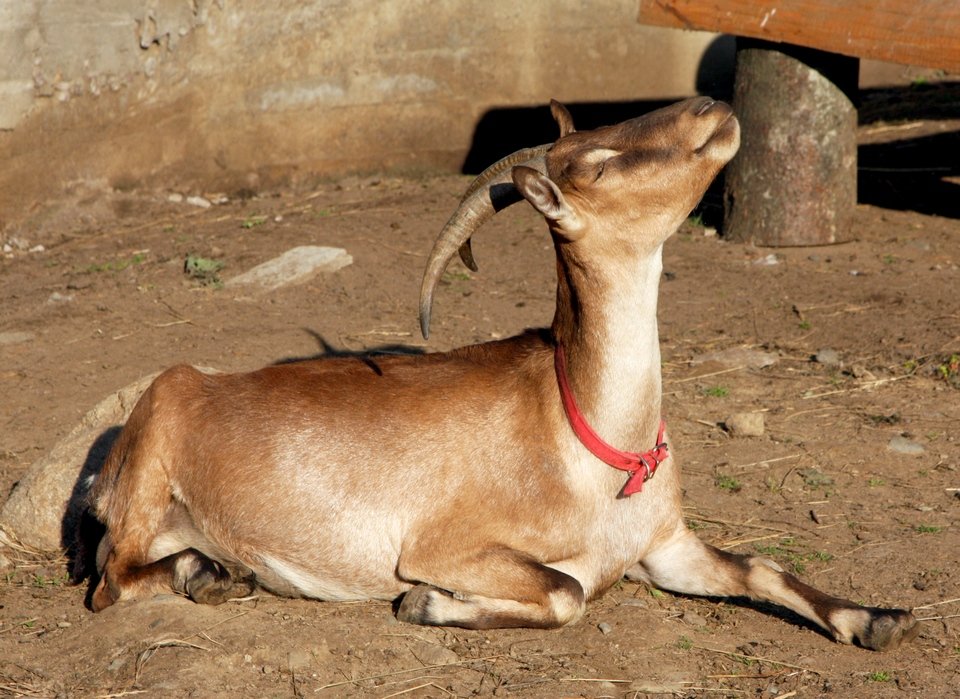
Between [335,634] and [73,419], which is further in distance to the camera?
[73,419]

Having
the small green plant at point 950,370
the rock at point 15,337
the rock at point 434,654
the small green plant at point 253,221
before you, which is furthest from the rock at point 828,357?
the rock at point 15,337

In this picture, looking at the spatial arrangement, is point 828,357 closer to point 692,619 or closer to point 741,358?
point 741,358

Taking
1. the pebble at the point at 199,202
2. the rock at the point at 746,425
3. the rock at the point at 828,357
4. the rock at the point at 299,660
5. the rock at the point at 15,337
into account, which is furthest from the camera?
the pebble at the point at 199,202

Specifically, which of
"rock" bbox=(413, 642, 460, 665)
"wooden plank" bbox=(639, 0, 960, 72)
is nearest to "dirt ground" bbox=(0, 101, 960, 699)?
"rock" bbox=(413, 642, 460, 665)

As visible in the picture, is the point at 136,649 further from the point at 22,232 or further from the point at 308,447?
the point at 22,232

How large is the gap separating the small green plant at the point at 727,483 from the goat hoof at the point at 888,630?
1.26 m

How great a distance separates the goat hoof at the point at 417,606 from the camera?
3994 millimetres

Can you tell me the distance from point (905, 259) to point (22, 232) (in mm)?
5611

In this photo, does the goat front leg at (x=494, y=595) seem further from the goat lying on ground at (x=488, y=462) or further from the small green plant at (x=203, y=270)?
the small green plant at (x=203, y=270)

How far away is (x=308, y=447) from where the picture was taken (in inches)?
170

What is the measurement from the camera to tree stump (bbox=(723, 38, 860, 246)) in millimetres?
7633

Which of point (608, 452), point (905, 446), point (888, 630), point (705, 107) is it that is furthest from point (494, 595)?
point (905, 446)

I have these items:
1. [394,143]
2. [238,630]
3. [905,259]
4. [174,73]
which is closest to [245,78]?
[174,73]

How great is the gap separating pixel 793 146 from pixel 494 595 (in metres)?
4.61
